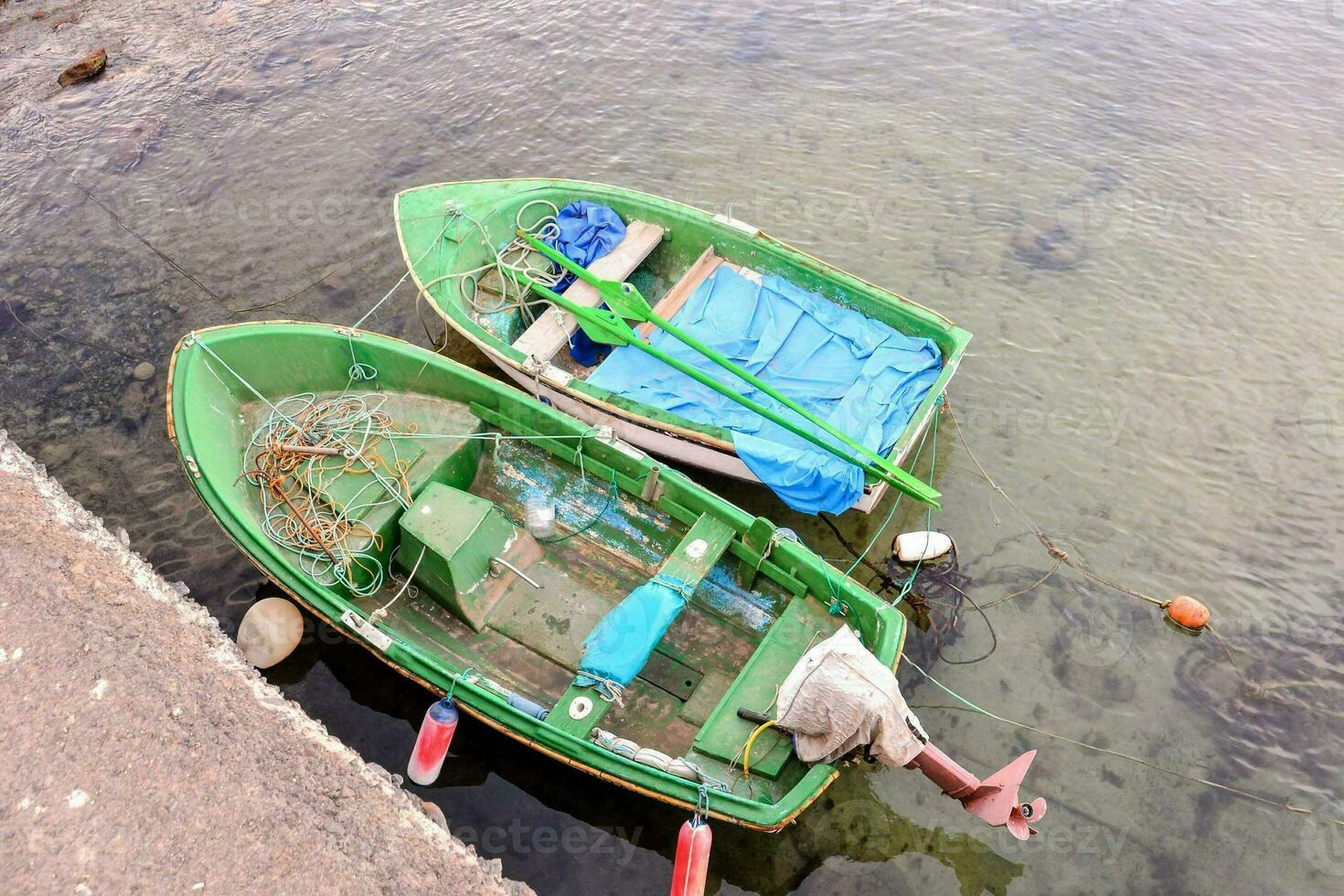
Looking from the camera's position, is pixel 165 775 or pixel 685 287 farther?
pixel 685 287

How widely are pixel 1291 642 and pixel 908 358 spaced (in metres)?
5.23

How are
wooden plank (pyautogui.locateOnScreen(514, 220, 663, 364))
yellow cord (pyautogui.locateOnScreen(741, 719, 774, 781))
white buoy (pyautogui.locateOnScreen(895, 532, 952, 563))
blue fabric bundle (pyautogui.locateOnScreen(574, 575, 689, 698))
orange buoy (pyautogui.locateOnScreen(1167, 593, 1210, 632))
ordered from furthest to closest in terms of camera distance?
wooden plank (pyautogui.locateOnScreen(514, 220, 663, 364)) → white buoy (pyautogui.locateOnScreen(895, 532, 952, 563)) → orange buoy (pyautogui.locateOnScreen(1167, 593, 1210, 632)) → blue fabric bundle (pyautogui.locateOnScreen(574, 575, 689, 698)) → yellow cord (pyautogui.locateOnScreen(741, 719, 774, 781))

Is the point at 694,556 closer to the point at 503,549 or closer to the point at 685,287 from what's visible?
the point at 503,549

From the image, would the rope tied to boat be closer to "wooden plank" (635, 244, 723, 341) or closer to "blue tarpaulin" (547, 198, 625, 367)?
"blue tarpaulin" (547, 198, 625, 367)

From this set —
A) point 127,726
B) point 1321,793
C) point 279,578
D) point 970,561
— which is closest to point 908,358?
point 970,561

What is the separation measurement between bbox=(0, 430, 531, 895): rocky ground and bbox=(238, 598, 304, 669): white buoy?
205 centimetres

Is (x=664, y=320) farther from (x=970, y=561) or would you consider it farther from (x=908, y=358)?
(x=970, y=561)

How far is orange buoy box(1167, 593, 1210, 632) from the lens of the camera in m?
8.88

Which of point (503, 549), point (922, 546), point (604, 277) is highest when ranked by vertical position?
point (604, 277)

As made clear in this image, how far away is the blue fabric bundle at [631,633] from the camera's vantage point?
7.16 meters

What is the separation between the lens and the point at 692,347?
9.11m

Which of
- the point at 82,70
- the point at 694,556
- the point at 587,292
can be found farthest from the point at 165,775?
the point at 82,70

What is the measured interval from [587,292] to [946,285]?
18.9 ft

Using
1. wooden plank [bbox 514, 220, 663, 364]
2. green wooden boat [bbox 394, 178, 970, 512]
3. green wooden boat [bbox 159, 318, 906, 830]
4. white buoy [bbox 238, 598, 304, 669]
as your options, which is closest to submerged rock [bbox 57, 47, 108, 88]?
green wooden boat [bbox 394, 178, 970, 512]
